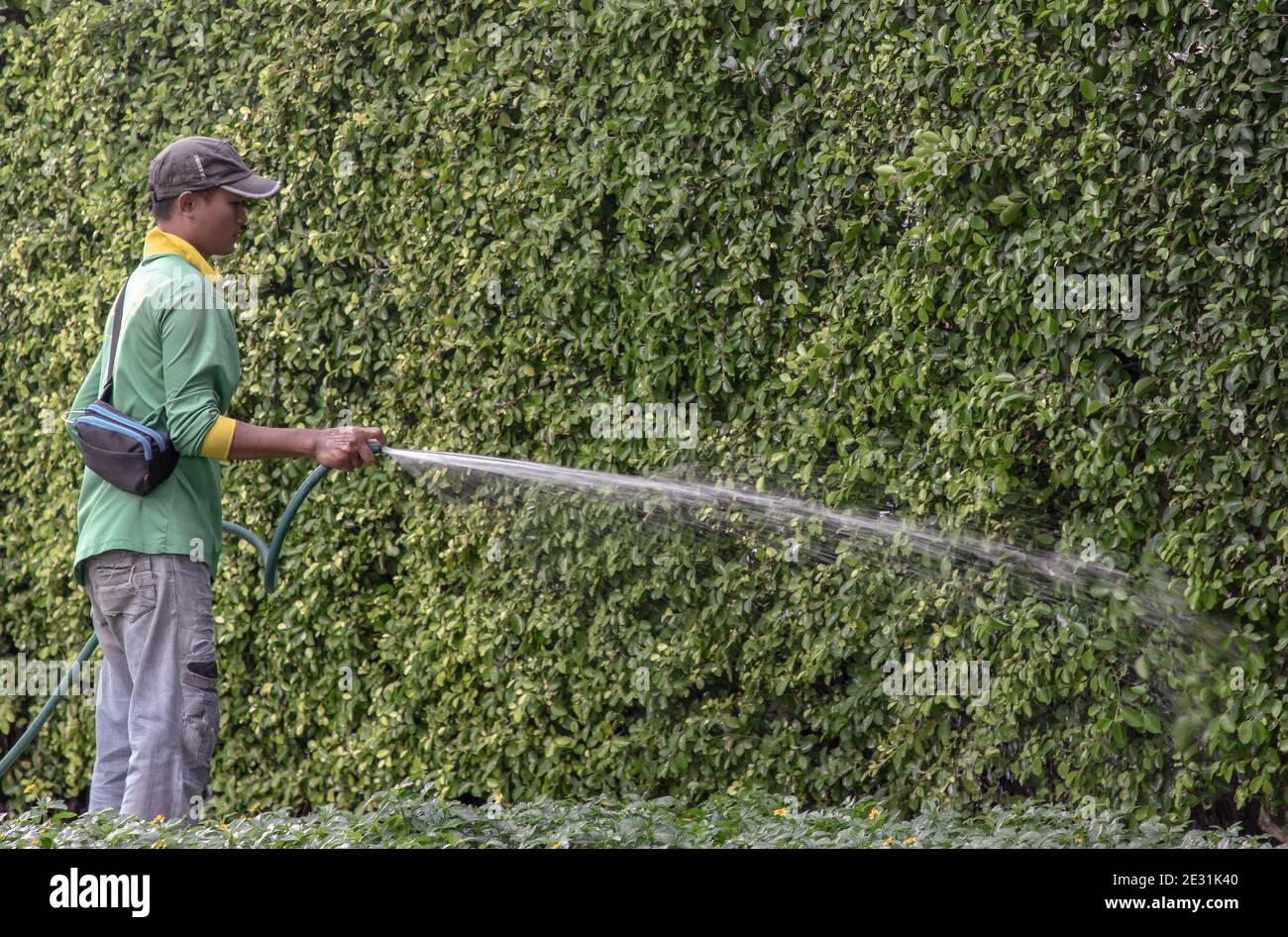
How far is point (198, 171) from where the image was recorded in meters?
4.25

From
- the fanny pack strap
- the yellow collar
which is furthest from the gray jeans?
the yellow collar

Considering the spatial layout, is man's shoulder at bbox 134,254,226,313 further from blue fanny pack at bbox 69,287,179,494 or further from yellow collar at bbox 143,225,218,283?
blue fanny pack at bbox 69,287,179,494

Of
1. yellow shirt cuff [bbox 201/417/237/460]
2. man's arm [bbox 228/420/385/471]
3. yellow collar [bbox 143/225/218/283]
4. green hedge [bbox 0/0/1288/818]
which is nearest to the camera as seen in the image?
yellow shirt cuff [bbox 201/417/237/460]

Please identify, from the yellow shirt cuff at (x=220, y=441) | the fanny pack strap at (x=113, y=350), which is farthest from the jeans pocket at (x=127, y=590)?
the fanny pack strap at (x=113, y=350)

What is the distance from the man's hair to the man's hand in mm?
788

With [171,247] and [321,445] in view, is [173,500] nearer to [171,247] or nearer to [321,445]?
[321,445]

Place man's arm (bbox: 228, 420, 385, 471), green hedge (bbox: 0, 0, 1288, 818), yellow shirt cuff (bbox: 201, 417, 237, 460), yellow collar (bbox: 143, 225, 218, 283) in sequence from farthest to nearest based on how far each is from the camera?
1. green hedge (bbox: 0, 0, 1288, 818)
2. yellow collar (bbox: 143, 225, 218, 283)
3. man's arm (bbox: 228, 420, 385, 471)
4. yellow shirt cuff (bbox: 201, 417, 237, 460)

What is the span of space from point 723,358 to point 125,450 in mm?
2037

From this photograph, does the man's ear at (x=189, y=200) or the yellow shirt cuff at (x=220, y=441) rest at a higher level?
the man's ear at (x=189, y=200)

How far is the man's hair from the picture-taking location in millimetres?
4293

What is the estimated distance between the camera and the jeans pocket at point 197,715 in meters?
4.09

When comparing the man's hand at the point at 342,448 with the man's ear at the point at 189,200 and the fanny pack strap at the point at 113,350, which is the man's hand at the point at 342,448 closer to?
the fanny pack strap at the point at 113,350

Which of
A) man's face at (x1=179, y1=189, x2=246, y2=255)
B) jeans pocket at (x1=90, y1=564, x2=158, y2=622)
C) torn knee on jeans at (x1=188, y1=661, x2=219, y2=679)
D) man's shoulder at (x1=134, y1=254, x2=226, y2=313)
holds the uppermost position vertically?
man's face at (x1=179, y1=189, x2=246, y2=255)
